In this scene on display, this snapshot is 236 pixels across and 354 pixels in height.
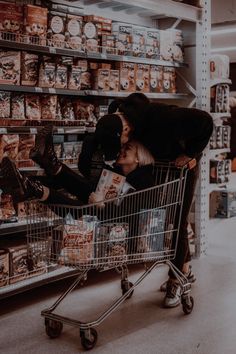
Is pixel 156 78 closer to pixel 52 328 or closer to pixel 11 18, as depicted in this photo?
pixel 11 18

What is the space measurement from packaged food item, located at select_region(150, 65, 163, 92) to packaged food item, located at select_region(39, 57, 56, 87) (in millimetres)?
1082

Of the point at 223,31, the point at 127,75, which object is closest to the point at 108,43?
the point at 127,75

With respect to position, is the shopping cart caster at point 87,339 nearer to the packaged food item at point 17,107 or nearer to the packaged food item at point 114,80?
the packaged food item at point 17,107

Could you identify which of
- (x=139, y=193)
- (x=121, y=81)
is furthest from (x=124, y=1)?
(x=139, y=193)

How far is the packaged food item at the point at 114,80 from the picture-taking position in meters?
4.38

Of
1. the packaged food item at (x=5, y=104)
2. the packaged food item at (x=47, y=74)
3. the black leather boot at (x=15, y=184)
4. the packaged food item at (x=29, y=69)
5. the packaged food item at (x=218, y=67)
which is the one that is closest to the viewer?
the black leather boot at (x=15, y=184)

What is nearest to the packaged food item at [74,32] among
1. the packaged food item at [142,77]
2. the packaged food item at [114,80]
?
the packaged food item at [114,80]

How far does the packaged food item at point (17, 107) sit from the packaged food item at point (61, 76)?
30 centimetres

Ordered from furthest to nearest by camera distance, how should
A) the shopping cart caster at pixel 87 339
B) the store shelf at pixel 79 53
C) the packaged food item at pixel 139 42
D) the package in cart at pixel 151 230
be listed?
the packaged food item at pixel 139 42 → the store shelf at pixel 79 53 → the package in cart at pixel 151 230 → the shopping cart caster at pixel 87 339

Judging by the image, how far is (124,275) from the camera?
382cm

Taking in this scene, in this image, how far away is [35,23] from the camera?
3781 millimetres

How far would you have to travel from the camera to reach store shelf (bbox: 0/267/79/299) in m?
3.58

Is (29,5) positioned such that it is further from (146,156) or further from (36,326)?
(36,326)

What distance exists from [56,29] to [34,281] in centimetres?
177
